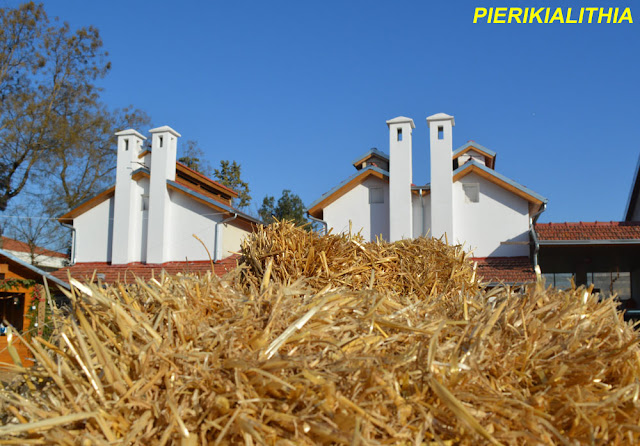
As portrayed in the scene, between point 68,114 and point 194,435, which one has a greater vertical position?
point 68,114

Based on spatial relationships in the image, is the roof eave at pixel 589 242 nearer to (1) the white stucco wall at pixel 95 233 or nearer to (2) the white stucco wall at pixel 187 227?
(2) the white stucco wall at pixel 187 227

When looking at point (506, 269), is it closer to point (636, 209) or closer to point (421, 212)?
point (421, 212)

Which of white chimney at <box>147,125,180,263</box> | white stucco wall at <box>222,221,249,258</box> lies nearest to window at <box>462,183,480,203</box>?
white stucco wall at <box>222,221,249,258</box>

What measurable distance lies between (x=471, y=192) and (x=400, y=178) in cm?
267

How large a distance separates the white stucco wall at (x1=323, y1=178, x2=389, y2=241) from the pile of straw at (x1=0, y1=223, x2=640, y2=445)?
17676 millimetres

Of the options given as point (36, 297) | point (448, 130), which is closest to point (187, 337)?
point (36, 297)

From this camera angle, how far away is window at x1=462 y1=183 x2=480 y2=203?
1936 centimetres

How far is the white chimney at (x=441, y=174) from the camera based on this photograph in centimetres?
1873

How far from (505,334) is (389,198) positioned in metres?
17.6

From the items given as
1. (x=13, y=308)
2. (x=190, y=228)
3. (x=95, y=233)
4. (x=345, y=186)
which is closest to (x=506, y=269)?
(x=345, y=186)

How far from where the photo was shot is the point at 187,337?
1.79 metres

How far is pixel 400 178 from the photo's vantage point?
19234 millimetres

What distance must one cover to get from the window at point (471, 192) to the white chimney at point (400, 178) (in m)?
2.12

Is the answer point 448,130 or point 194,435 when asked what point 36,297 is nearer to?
point 448,130
